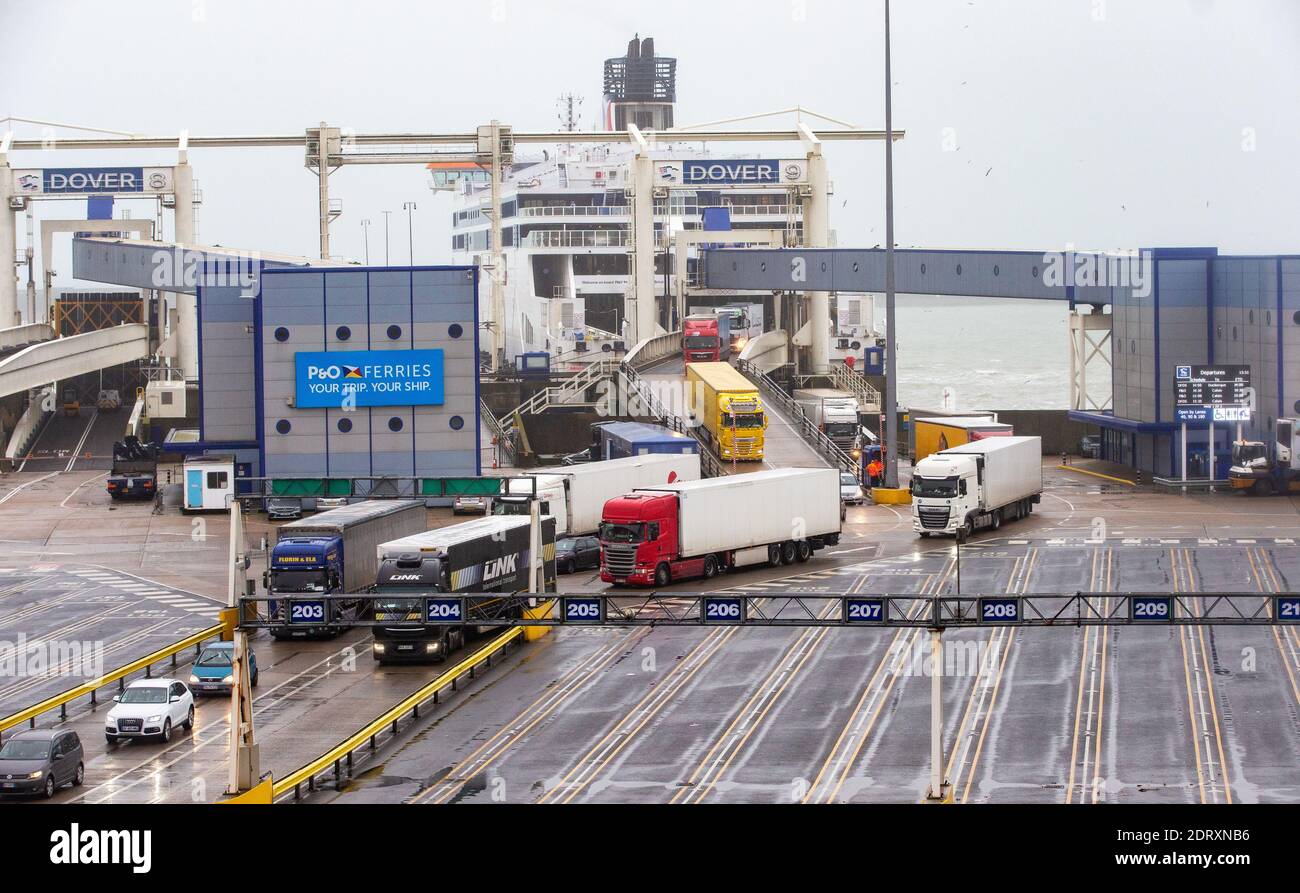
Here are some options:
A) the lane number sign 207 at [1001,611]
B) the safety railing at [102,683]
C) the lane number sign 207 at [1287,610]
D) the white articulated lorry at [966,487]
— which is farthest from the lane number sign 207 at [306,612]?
the white articulated lorry at [966,487]

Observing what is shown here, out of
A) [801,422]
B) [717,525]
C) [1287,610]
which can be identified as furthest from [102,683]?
[801,422]

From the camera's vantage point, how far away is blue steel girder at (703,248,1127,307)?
81.9 meters

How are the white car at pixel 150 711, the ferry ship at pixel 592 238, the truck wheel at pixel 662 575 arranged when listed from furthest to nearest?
the ferry ship at pixel 592 238, the truck wheel at pixel 662 575, the white car at pixel 150 711

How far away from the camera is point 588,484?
59688 mm

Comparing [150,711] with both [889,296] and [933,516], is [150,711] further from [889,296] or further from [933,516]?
[889,296]

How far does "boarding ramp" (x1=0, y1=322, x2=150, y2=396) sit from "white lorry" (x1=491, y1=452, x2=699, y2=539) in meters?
34.5

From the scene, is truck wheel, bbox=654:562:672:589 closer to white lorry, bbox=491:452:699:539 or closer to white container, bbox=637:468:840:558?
white container, bbox=637:468:840:558

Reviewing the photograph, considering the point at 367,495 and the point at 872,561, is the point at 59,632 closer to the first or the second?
the point at 367,495

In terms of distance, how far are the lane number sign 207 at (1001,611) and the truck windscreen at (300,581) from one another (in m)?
19.6

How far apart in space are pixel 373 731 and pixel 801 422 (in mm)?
50030

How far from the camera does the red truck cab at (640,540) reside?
5075 centimetres

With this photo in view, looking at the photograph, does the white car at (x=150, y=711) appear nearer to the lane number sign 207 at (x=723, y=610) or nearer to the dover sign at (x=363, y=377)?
the lane number sign 207 at (x=723, y=610)

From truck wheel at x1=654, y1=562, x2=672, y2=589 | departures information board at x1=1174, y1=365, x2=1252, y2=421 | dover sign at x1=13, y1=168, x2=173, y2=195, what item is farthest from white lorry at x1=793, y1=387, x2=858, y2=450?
dover sign at x1=13, y1=168, x2=173, y2=195
